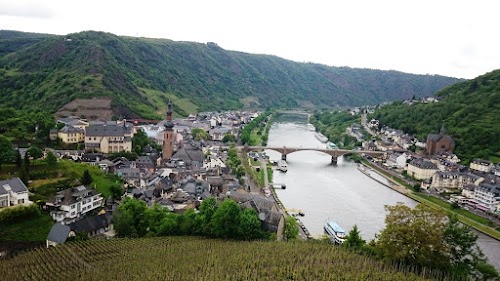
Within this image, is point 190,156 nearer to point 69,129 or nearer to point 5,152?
point 69,129

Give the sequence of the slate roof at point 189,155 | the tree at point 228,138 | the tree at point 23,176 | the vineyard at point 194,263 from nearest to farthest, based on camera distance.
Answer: the vineyard at point 194,263, the tree at point 23,176, the slate roof at point 189,155, the tree at point 228,138

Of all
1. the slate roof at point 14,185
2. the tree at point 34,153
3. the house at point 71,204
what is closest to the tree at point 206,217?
the house at point 71,204

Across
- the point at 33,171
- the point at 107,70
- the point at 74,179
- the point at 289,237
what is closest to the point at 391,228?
the point at 289,237

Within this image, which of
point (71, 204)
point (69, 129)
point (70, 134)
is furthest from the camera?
point (69, 129)

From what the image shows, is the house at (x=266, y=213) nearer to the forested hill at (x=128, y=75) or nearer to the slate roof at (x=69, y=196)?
the slate roof at (x=69, y=196)

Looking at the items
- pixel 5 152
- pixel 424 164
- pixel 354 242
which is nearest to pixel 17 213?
pixel 5 152
